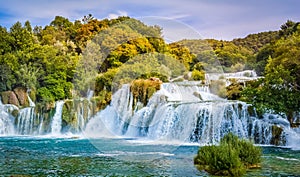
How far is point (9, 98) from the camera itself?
89.4 feet

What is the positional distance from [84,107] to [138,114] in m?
5.23

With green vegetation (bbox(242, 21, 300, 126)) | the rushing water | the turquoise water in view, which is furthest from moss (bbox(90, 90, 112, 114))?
green vegetation (bbox(242, 21, 300, 126))

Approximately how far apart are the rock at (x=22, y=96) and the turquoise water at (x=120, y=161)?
40.2ft

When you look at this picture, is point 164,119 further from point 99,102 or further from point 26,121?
point 26,121

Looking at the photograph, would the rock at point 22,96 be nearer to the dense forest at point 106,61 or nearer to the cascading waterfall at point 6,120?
the dense forest at point 106,61

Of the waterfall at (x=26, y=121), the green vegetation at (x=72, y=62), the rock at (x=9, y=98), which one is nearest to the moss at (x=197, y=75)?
the green vegetation at (x=72, y=62)

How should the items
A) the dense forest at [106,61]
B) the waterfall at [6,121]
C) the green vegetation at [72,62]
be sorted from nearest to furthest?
1. the dense forest at [106,61]
2. the waterfall at [6,121]
3. the green vegetation at [72,62]

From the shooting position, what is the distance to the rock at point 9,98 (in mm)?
27062

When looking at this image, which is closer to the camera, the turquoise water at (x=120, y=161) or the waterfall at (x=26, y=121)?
the turquoise water at (x=120, y=161)

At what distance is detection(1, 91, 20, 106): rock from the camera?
2706 centimetres

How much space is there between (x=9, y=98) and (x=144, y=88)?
10.9 meters

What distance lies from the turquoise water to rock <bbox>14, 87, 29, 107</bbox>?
12252mm

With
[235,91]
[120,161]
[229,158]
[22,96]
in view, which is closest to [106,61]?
[22,96]

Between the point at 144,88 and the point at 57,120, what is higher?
the point at 144,88
